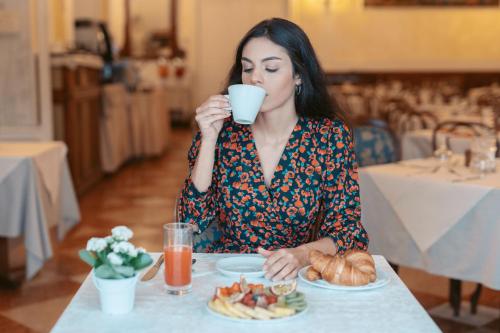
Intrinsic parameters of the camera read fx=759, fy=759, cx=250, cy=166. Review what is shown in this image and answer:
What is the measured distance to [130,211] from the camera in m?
6.58

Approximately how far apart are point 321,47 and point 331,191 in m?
12.1

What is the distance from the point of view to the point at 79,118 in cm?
720

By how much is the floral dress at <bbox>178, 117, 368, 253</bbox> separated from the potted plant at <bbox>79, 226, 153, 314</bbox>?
2.48 ft

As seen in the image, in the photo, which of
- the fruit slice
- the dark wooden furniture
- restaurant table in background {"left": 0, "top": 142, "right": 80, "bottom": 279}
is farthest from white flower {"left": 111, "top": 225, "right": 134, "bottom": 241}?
the dark wooden furniture

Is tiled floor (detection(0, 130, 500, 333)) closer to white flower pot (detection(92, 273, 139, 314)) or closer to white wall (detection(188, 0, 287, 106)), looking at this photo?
white flower pot (detection(92, 273, 139, 314))

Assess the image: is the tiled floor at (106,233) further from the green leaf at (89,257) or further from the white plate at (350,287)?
the green leaf at (89,257)

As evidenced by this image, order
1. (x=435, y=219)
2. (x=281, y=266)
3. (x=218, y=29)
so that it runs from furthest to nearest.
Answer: (x=218, y=29) < (x=435, y=219) < (x=281, y=266)

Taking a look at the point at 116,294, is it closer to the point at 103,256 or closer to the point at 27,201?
the point at 103,256

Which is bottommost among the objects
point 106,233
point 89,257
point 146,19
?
point 106,233

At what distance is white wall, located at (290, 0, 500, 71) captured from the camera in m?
14.1

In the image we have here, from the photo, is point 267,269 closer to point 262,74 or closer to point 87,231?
point 262,74

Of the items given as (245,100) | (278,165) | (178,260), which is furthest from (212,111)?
(178,260)

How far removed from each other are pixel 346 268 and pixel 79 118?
5.86 meters

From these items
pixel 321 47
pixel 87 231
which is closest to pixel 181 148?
pixel 321 47
